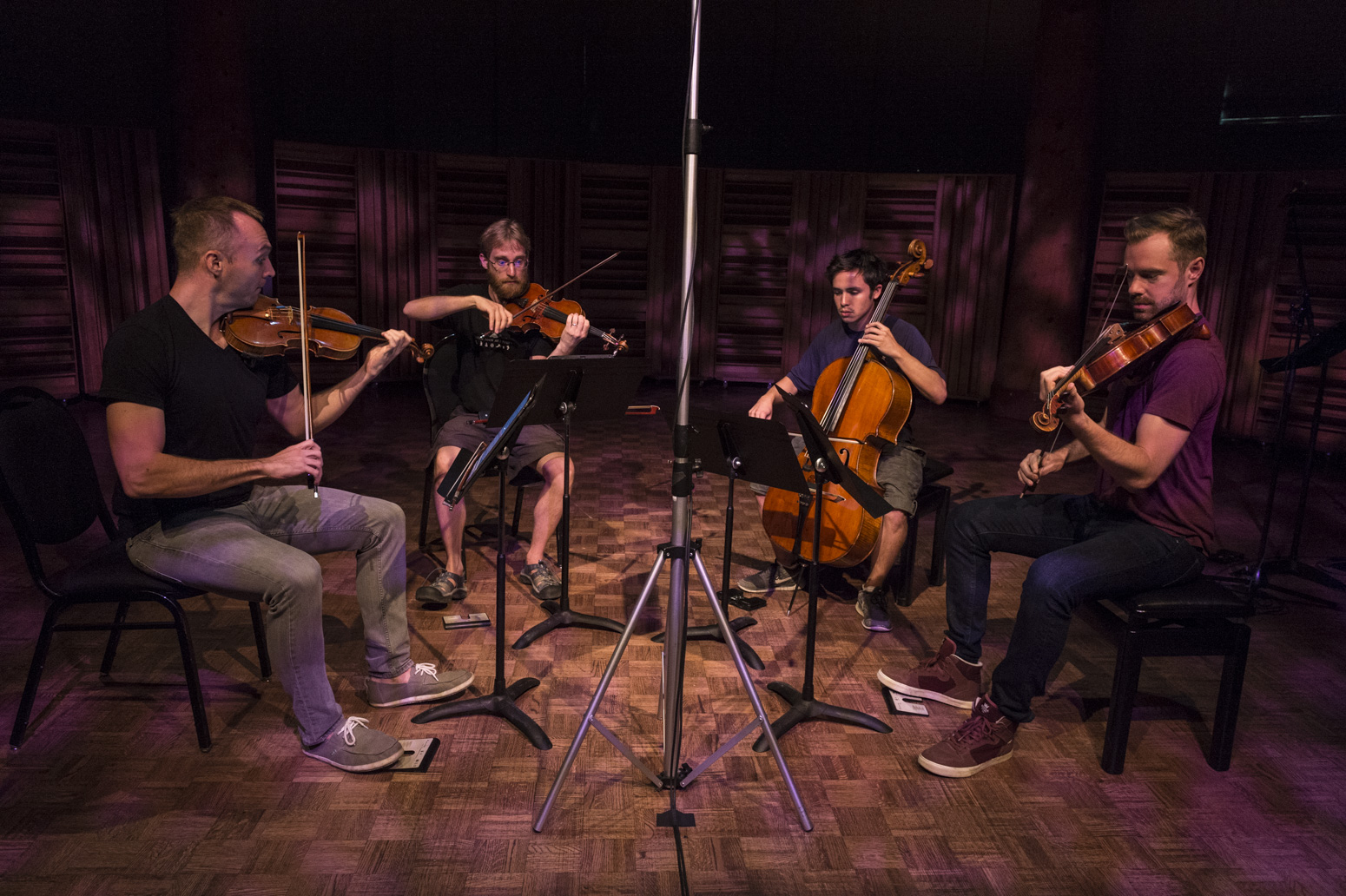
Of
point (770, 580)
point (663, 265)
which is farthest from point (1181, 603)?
point (663, 265)

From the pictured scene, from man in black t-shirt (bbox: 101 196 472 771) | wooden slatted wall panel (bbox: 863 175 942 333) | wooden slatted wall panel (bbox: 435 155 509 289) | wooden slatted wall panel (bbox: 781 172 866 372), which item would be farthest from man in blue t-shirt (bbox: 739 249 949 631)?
wooden slatted wall panel (bbox: 435 155 509 289)

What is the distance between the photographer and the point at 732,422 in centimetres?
232

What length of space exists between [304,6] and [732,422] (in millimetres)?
6873

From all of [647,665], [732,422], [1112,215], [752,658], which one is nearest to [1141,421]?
[732,422]

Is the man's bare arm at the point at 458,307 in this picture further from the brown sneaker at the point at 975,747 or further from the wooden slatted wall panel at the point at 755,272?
the wooden slatted wall panel at the point at 755,272

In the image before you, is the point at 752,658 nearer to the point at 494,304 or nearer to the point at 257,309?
the point at 494,304

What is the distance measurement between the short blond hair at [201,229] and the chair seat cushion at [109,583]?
2.76ft

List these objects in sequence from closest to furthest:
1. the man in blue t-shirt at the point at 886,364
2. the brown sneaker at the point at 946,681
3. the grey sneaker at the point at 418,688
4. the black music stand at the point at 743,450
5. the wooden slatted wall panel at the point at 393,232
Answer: the black music stand at the point at 743,450 → the grey sneaker at the point at 418,688 → the brown sneaker at the point at 946,681 → the man in blue t-shirt at the point at 886,364 → the wooden slatted wall panel at the point at 393,232

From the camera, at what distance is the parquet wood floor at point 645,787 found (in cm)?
208

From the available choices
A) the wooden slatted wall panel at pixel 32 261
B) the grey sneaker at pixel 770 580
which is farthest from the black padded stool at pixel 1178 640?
the wooden slatted wall panel at pixel 32 261

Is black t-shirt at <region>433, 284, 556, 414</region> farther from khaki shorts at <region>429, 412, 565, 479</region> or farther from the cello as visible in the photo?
the cello

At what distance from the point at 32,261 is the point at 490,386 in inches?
179

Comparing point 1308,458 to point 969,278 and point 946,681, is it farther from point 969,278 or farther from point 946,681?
point 969,278

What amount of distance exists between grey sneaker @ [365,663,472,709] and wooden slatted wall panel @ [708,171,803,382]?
19.4 ft
